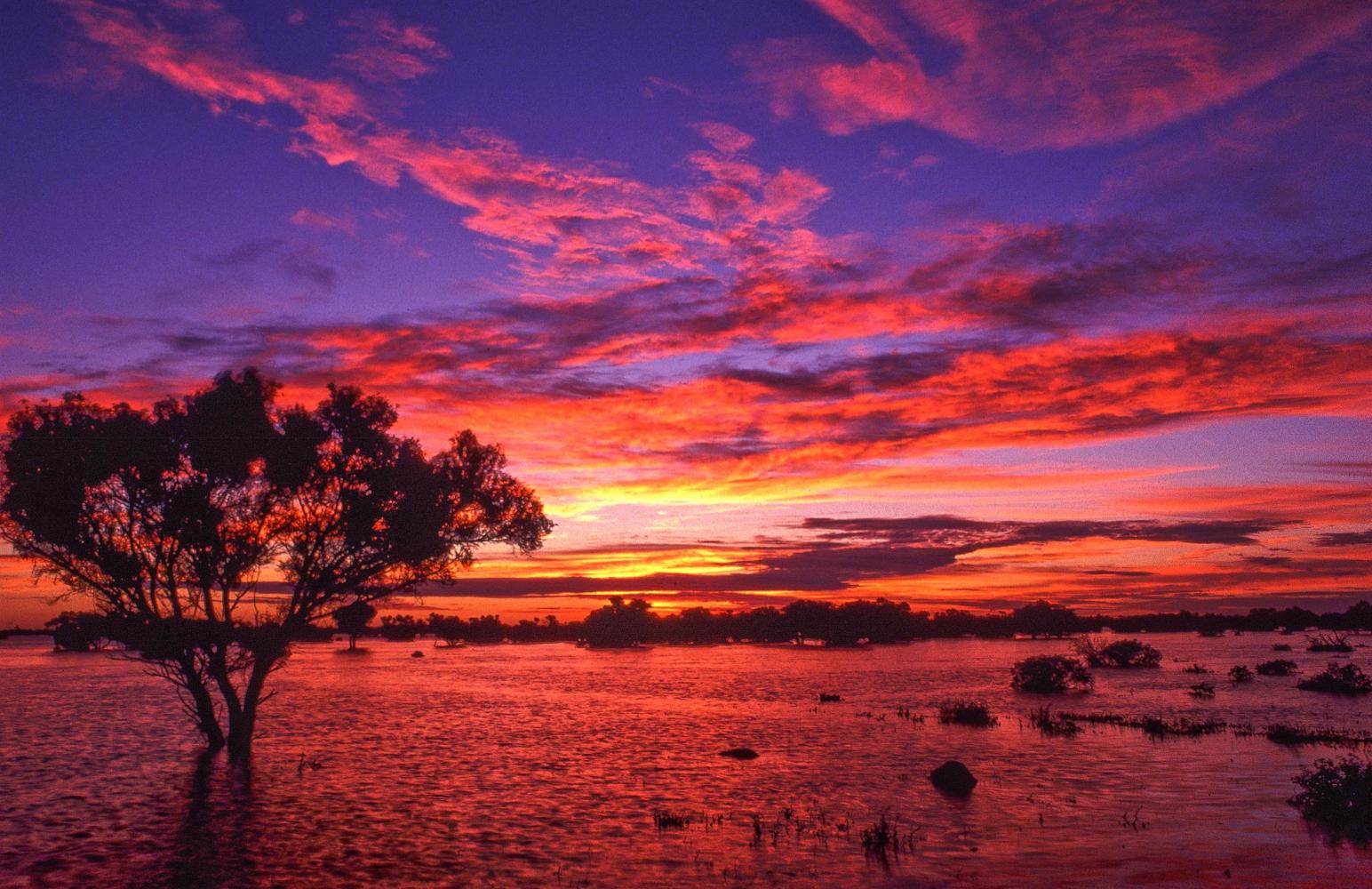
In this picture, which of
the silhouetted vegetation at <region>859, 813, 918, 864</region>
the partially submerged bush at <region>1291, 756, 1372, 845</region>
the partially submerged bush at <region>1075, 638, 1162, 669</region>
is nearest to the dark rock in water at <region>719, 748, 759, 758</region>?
the silhouetted vegetation at <region>859, 813, 918, 864</region>

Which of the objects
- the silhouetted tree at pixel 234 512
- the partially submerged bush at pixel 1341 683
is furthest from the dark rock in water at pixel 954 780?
the partially submerged bush at pixel 1341 683

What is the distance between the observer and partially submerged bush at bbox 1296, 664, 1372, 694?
239 feet

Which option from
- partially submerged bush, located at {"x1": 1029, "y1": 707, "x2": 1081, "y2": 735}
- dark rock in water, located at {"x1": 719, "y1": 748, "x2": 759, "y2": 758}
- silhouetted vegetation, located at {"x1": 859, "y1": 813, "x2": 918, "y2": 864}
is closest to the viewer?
silhouetted vegetation, located at {"x1": 859, "y1": 813, "x2": 918, "y2": 864}

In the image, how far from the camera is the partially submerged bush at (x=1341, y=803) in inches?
938

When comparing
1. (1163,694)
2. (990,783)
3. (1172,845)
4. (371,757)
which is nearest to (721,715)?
(371,757)

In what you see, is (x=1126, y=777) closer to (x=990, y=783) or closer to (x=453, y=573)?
(x=990, y=783)

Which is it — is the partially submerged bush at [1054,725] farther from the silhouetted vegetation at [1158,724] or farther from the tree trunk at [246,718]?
the tree trunk at [246,718]

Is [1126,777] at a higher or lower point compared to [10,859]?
lower

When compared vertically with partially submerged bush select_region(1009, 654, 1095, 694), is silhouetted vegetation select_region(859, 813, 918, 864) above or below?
above

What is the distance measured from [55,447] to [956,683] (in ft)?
272

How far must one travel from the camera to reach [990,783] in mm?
33656

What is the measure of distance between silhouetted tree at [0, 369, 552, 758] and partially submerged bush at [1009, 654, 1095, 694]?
58.0m

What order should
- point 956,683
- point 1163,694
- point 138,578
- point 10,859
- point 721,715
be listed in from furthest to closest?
point 956,683
point 1163,694
point 721,715
point 138,578
point 10,859

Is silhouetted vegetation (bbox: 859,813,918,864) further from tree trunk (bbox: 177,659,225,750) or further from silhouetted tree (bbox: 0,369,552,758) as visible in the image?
tree trunk (bbox: 177,659,225,750)
